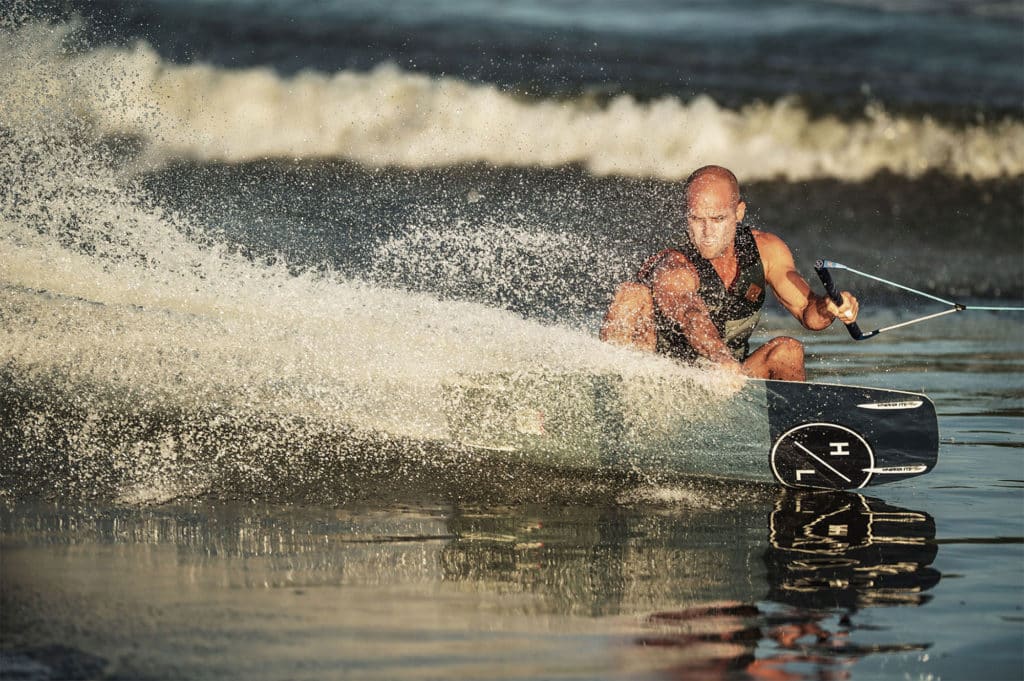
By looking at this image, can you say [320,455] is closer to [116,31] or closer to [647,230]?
[647,230]

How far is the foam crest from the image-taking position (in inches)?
891

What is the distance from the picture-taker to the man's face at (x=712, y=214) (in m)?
7.05

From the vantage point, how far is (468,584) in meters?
4.99

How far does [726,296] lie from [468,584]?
2942mm

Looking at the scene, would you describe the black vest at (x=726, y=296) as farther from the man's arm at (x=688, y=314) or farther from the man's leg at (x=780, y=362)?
the man's leg at (x=780, y=362)

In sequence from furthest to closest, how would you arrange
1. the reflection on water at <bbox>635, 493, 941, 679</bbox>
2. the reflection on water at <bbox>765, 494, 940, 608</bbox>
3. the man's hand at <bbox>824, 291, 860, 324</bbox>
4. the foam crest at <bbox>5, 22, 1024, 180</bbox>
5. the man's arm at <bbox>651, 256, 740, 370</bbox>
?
1. the foam crest at <bbox>5, 22, 1024, 180</bbox>
2. the man's arm at <bbox>651, 256, 740, 370</bbox>
3. the man's hand at <bbox>824, 291, 860, 324</bbox>
4. the reflection on water at <bbox>765, 494, 940, 608</bbox>
5. the reflection on water at <bbox>635, 493, 941, 679</bbox>

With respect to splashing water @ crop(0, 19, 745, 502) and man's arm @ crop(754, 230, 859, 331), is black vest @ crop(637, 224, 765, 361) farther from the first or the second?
splashing water @ crop(0, 19, 745, 502)

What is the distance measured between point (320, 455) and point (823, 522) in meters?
2.29

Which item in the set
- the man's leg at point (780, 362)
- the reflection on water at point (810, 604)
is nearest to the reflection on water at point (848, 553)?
the reflection on water at point (810, 604)

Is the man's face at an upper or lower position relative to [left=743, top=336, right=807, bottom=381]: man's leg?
upper

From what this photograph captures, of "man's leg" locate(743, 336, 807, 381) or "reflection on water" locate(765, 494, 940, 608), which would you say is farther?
"man's leg" locate(743, 336, 807, 381)

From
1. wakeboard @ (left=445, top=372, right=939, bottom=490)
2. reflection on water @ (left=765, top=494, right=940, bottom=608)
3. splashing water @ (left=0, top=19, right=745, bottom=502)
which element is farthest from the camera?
wakeboard @ (left=445, top=372, right=939, bottom=490)

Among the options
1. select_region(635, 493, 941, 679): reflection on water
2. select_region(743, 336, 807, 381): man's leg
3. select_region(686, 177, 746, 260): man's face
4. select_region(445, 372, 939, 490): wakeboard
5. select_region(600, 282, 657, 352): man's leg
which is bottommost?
select_region(635, 493, 941, 679): reflection on water

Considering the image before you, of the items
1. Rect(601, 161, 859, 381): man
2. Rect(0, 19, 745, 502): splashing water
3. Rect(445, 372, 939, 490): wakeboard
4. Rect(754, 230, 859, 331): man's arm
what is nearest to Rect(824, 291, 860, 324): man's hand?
Rect(601, 161, 859, 381): man
